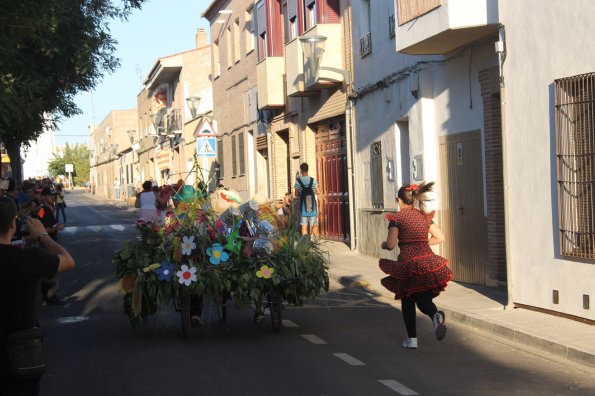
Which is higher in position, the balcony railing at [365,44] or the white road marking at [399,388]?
the balcony railing at [365,44]

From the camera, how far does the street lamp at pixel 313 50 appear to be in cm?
2209

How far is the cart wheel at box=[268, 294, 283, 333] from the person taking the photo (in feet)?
35.7

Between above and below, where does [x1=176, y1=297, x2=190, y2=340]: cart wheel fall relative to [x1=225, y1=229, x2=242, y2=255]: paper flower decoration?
below

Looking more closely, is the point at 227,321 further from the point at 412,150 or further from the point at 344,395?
the point at 412,150

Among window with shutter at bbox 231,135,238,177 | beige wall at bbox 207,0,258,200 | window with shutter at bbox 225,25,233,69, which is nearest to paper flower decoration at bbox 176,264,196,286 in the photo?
beige wall at bbox 207,0,258,200

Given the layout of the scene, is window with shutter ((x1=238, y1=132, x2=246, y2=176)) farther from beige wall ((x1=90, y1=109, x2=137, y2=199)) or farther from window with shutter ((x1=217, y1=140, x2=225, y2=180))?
beige wall ((x1=90, y1=109, x2=137, y2=199))

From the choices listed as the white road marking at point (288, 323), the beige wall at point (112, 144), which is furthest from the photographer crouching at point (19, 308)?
the beige wall at point (112, 144)

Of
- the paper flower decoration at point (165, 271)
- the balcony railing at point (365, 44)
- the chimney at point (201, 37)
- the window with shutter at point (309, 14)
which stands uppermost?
the chimney at point (201, 37)

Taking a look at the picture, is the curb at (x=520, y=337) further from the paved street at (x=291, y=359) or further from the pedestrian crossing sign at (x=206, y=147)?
the pedestrian crossing sign at (x=206, y=147)

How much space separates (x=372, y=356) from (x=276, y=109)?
65.3 ft

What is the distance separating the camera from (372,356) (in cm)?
961

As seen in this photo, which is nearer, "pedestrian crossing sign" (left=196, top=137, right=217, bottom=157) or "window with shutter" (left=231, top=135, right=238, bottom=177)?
"pedestrian crossing sign" (left=196, top=137, right=217, bottom=157)

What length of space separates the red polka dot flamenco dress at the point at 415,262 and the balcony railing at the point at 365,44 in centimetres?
1101

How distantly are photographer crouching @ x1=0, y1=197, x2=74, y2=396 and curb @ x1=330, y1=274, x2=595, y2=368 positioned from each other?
548cm
